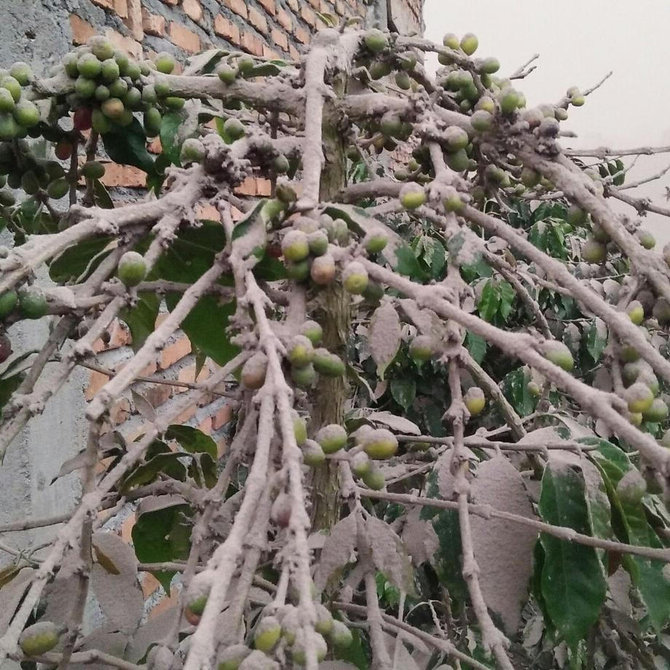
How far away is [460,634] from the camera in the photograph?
841mm

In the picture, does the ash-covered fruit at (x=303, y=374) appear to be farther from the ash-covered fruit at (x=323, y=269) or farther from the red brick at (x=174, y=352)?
the red brick at (x=174, y=352)

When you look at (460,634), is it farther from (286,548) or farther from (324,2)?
(324,2)

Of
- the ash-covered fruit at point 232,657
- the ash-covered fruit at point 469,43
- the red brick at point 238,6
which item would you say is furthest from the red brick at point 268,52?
the ash-covered fruit at point 232,657

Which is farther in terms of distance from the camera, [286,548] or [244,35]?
[244,35]

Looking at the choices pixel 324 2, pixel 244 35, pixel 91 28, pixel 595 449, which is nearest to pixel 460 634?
pixel 595 449

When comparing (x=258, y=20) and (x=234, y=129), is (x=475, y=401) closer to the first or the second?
(x=234, y=129)

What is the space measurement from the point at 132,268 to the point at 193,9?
1371 millimetres

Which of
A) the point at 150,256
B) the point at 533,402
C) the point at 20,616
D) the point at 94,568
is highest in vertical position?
the point at 150,256

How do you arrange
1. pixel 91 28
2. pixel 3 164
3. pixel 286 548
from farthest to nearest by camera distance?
pixel 91 28 < pixel 3 164 < pixel 286 548

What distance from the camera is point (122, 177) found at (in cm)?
129

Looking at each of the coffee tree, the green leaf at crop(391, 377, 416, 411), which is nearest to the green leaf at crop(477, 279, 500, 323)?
the green leaf at crop(391, 377, 416, 411)

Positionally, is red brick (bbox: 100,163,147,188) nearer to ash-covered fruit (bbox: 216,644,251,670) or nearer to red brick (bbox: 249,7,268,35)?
red brick (bbox: 249,7,268,35)

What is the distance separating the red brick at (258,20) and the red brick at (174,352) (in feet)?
3.20

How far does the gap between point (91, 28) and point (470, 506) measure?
109 centimetres
